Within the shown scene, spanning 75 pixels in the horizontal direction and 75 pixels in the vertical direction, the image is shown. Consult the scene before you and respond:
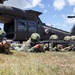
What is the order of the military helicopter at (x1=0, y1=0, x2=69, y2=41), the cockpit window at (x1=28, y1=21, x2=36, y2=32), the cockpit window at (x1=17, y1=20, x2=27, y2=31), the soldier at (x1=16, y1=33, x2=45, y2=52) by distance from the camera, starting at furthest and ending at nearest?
the cockpit window at (x1=28, y1=21, x2=36, y2=32)
the cockpit window at (x1=17, y1=20, x2=27, y2=31)
the military helicopter at (x1=0, y1=0, x2=69, y2=41)
the soldier at (x1=16, y1=33, x2=45, y2=52)

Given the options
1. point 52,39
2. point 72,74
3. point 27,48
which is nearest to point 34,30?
point 52,39

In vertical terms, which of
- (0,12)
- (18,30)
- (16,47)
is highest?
(0,12)

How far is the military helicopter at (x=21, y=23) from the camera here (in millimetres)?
13906

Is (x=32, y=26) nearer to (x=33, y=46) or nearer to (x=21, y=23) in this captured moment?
(x=21, y=23)

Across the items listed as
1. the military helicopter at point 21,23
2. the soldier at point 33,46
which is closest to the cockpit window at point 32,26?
the military helicopter at point 21,23

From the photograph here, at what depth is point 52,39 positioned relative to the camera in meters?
14.0

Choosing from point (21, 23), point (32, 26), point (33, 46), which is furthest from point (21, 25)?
point (33, 46)

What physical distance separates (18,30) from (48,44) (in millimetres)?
2166

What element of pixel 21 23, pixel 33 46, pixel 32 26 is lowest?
pixel 33 46

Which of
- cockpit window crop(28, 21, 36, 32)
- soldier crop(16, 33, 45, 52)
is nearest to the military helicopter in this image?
cockpit window crop(28, 21, 36, 32)

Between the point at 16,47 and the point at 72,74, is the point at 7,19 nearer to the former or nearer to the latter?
the point at 16,47

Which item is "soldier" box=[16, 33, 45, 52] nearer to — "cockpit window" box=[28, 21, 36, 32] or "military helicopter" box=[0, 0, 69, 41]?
"military helicopter" box=[0, 0, 69, 41]

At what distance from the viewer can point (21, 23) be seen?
1425 centimetres

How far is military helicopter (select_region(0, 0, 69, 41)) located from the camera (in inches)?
547
